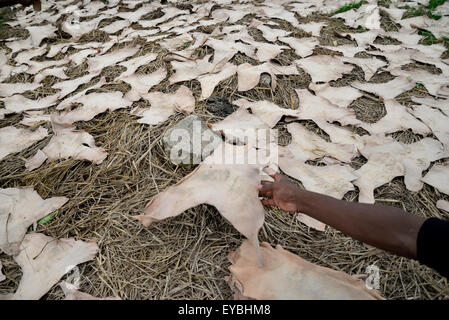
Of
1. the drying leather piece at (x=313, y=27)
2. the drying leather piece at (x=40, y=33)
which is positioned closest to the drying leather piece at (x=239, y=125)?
the drying leather piece at (x=313, y=27)

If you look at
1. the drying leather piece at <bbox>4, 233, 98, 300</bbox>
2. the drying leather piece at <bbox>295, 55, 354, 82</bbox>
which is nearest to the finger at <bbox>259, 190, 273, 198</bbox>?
the drying leather piece at <bbox>4, 233, 98, 300</bbox>

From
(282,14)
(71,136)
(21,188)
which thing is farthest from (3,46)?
(282,14)

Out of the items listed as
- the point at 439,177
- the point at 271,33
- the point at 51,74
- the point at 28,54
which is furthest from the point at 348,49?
the point at 28,54

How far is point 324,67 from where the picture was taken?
5.65ft

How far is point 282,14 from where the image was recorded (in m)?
2.32

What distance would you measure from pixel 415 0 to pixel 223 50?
77.6 inches

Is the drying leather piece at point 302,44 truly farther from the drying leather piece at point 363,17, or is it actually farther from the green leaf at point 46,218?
the green leaf at point 46,218

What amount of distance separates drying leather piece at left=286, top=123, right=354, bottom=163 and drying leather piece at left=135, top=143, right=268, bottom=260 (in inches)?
→ 11.5

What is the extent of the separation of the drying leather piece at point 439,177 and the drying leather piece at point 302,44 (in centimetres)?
95

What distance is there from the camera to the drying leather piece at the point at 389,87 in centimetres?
160

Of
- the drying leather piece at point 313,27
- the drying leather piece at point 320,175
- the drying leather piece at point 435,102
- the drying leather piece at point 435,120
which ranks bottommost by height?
the drying leather piece at point 320,175

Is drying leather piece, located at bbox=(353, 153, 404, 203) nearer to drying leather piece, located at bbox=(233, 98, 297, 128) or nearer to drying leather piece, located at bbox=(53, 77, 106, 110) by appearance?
drying leather piece, located at bbox=(233, 98, 297, 128)

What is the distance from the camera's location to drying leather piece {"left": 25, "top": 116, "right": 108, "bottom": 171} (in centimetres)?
126

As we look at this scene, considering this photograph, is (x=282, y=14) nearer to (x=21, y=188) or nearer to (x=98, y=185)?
(x=98, y=185)
